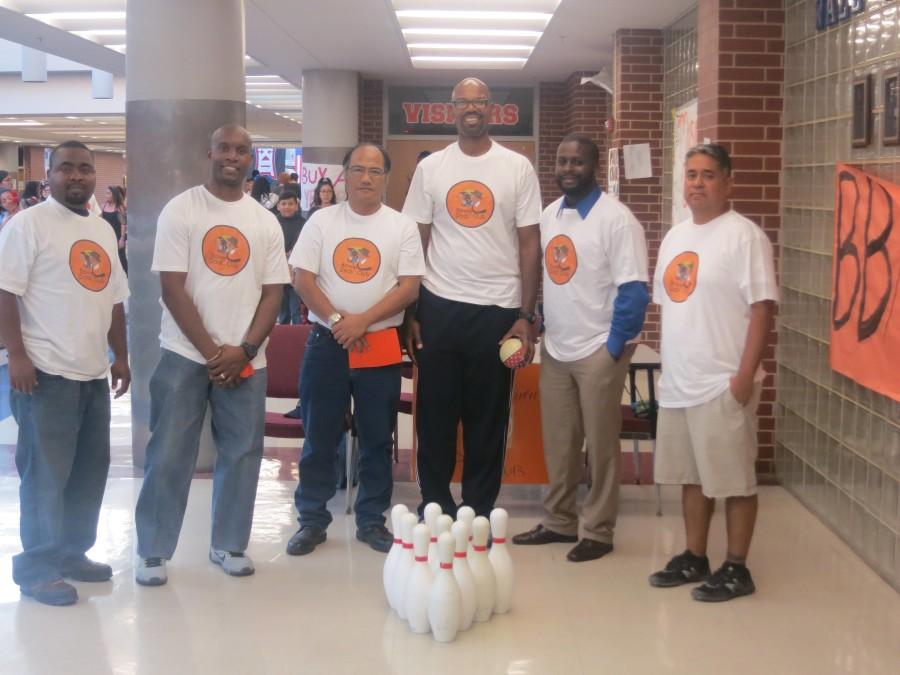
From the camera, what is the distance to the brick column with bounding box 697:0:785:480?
236 inches

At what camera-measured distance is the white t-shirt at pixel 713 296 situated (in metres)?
4.23

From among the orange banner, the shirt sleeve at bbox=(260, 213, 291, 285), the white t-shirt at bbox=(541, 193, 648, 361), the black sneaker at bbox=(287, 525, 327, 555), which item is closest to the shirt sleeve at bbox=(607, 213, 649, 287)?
the white t-shirt at bbox=(541, 193, 648, 361)

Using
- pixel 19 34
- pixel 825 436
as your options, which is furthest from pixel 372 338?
pixel 19 34

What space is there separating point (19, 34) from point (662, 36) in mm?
6122

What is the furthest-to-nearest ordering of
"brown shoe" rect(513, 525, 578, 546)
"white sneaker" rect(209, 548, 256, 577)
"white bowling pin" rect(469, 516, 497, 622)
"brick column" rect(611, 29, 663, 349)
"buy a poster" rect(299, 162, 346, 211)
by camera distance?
"buy a poster" rect(299, 162, 346, 211), "brick column" rect(611, 29, 663, 349), "brown shoe" rect(513, 525, 578, 546), "white sneaker" rect(209, 548, 256, 577), "white bowling pin" rect(469, 516, 497, 622)

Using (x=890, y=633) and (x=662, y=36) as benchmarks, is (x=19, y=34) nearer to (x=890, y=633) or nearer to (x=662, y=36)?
(x=662, y=36)

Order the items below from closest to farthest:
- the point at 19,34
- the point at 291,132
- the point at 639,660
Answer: the point at 639,660 < the point at 19,34 < the point at 291,132

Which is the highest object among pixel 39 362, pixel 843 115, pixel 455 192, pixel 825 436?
pixel 843 115

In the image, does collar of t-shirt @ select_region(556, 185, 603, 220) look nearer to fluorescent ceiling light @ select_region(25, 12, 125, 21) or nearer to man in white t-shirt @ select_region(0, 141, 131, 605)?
man in white t-shirt @ select_region(0, 141, 131, 605)

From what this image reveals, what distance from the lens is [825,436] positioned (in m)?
5.39

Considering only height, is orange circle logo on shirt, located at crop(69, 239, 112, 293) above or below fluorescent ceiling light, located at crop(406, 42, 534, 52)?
below

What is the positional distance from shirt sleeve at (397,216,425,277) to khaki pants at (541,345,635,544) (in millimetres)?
711

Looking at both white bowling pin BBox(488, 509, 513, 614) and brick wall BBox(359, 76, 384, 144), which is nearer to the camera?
white bowling pin BBox(488, 509, 513, 614)

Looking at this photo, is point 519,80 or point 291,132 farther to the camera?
point 291,132
